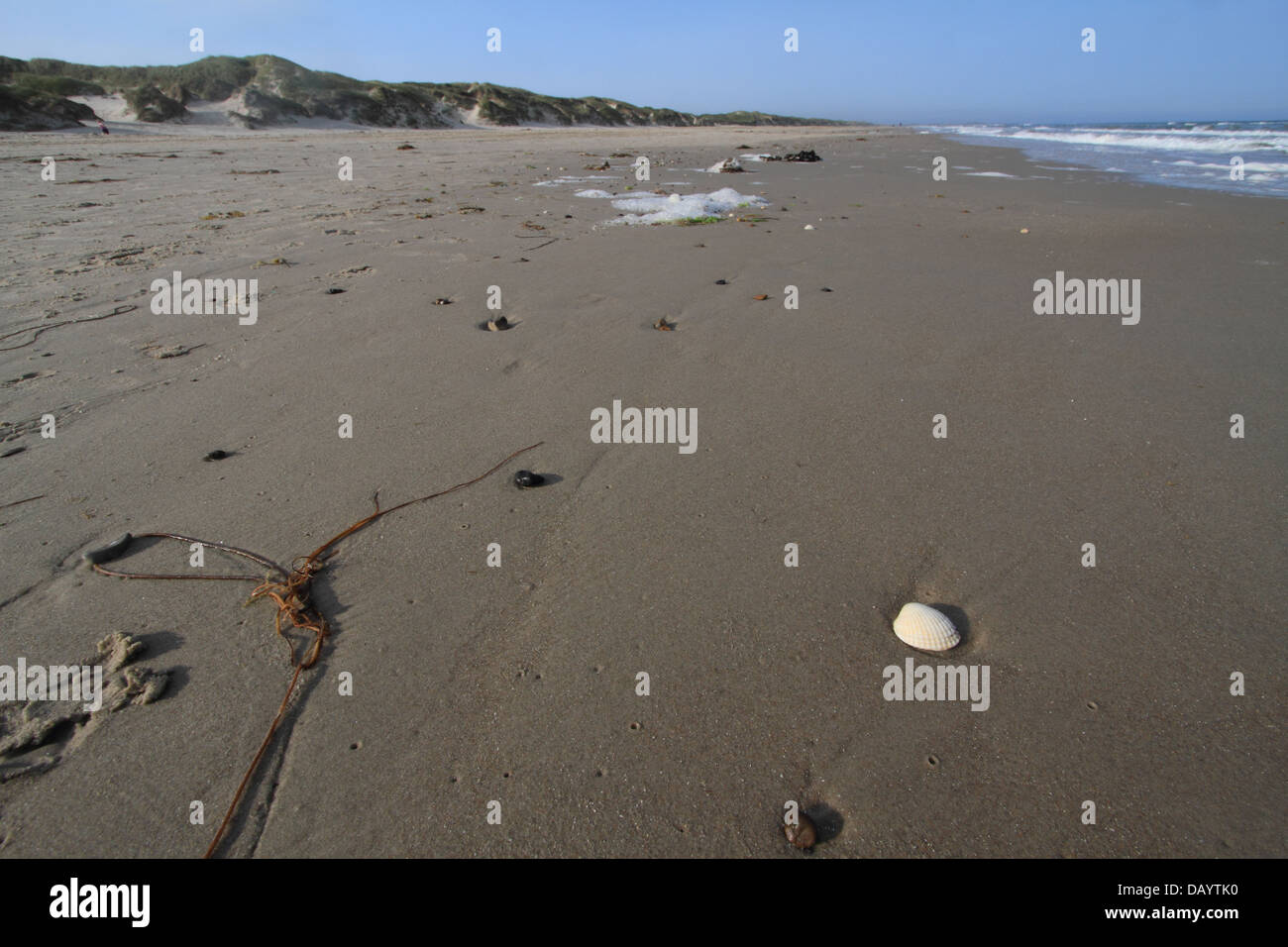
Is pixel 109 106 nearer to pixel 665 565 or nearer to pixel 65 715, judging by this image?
pixel 65 715

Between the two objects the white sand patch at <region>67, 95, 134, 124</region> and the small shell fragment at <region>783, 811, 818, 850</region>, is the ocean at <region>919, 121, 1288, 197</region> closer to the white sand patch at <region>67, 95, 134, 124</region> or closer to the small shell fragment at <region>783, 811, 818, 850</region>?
the small shell fragment at <region>783, 811, 818, 850</region>

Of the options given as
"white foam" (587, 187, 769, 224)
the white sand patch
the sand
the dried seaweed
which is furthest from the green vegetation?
the dried seaweed

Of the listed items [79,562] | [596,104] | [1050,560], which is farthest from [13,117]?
[596,104]

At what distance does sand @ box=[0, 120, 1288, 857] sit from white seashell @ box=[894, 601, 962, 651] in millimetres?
49

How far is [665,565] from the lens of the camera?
2.21m

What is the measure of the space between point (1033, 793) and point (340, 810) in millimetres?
1667

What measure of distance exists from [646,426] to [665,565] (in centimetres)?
104

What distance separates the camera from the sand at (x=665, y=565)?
1481mm

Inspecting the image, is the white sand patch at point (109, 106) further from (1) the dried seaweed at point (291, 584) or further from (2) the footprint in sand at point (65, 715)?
(2) the footprint in sand at point (65, 715)

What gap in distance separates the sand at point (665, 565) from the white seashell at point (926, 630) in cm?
5

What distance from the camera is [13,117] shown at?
749 inches

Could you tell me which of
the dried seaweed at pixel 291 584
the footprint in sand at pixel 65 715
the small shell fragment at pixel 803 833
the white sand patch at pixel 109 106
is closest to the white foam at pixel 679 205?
the dried seaweed at pixel 291 584

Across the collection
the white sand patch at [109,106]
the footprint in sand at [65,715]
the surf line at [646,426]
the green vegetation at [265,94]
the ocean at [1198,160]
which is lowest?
the footprint in sand at [65,715]

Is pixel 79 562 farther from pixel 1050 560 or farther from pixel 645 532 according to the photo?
pixel 1050 560
